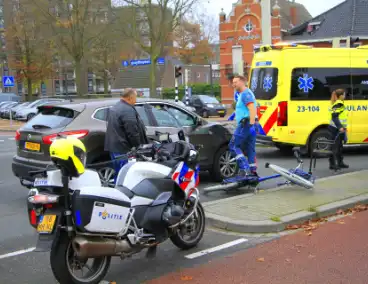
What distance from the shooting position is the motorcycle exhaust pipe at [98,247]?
4.11 meters

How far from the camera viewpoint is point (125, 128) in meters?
6.52

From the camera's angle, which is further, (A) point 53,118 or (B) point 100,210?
(A) point 53,118

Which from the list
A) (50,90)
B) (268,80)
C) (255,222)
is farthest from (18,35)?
(255,222)

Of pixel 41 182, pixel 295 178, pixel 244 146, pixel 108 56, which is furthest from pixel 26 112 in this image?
pixel 41 182

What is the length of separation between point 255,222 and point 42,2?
34.1 metres

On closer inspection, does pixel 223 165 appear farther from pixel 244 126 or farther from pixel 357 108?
pixel 357 108

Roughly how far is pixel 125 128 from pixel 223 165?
325 centimetres

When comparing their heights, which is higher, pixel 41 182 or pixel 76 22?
pixel 76 22

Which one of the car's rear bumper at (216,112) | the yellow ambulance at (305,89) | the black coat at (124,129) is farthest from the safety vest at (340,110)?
the car's rear bumper at (216,112)

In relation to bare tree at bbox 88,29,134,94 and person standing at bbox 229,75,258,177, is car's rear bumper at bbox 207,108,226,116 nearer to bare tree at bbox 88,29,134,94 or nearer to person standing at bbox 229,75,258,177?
bare tree at bbox 88,29,134,94

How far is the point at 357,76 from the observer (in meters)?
12.6

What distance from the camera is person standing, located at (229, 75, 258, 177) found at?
7996 millimetres

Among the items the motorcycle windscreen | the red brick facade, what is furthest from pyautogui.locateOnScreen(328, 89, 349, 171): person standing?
the red brick facade

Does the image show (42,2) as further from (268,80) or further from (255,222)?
(255,222)
